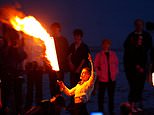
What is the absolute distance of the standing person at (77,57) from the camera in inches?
340

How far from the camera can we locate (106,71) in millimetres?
8734

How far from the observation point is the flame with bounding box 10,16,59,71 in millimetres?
5734

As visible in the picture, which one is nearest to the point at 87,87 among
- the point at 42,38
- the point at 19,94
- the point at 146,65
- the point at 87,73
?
the point at 87,73

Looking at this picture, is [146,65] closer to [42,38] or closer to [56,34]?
[56,34]

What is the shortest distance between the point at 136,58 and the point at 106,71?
0.78 metres

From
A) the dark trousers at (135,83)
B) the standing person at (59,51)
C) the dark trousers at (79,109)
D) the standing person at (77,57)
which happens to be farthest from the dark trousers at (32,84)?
the dark trousers at (135,83)

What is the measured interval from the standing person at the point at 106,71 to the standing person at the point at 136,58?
0.40 m

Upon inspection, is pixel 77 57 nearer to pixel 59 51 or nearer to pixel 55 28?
pixel 59 51

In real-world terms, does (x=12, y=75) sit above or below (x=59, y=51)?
below

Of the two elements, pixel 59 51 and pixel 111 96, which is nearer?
pixel 111 96

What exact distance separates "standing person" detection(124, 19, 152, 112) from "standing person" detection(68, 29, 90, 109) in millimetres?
968

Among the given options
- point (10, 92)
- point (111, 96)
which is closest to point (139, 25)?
point (111, 96)

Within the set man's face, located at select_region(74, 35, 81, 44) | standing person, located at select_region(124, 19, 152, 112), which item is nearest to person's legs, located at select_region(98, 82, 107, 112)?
standing person, located at select_region(124, 19, 152, 112)

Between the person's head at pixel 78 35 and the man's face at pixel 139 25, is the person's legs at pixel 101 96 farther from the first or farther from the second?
the man's face at pixel 139 25
